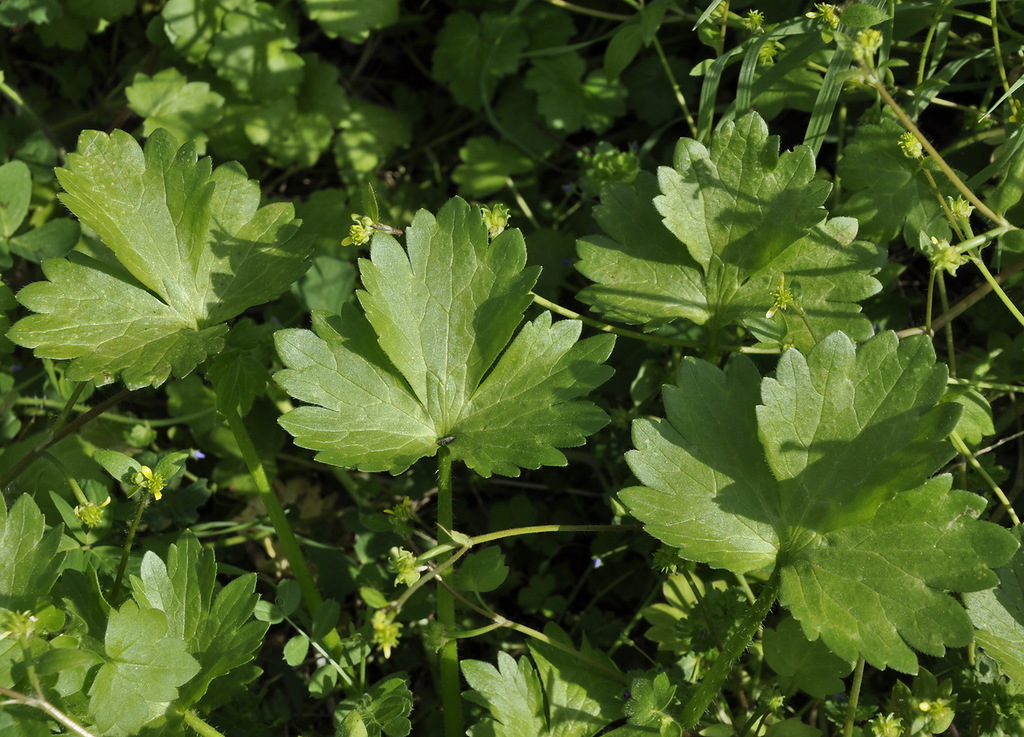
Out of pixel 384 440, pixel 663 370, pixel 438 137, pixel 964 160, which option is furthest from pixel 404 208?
pixel 964 160

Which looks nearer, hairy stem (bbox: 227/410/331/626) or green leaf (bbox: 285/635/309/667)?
green leaf (bbox: 285/635/309/667)

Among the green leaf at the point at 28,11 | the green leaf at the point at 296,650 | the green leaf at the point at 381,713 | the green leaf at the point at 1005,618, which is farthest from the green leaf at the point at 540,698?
the green leaf at the point at 28,11

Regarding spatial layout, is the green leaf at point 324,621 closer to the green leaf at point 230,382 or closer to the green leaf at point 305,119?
the green leaf at point 230,382

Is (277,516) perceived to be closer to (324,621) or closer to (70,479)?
(324,621)

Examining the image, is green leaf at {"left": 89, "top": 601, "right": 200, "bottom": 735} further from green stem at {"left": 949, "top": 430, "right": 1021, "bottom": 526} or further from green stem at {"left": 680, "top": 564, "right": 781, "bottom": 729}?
green stem at {"left": 949, "top": 430, "right": 1021, "bottom": 526}

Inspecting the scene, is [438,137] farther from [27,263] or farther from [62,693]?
[62,693]

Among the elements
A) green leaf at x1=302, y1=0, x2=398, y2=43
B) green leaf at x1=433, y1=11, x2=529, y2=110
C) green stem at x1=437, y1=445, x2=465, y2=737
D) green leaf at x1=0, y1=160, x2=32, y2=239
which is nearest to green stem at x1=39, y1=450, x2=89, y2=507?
green leaf at x1=0, y1=160, x2=32, y2=239
